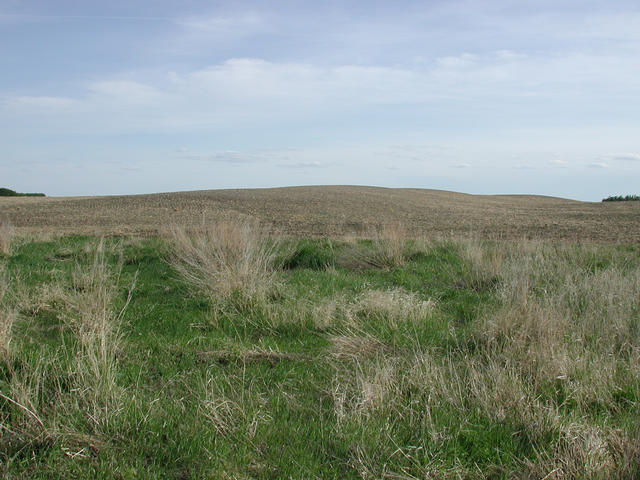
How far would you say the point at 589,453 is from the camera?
9.85 feet

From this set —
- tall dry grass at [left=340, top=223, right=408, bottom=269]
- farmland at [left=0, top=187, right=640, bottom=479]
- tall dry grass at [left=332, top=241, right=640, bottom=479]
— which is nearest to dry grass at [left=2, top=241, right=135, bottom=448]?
farmland at [left=0, top=187, right=640, bottom=479]

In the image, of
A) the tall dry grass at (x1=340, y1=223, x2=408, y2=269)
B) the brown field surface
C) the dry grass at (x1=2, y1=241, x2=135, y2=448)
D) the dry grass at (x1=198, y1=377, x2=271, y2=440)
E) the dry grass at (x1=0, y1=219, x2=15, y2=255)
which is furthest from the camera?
the brown field surface

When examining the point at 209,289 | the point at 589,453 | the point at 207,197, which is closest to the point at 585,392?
the point at 589,453

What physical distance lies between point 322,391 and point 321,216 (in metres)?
25.6

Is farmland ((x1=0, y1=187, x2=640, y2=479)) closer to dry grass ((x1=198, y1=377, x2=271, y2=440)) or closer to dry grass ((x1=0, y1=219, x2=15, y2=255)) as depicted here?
dry grass ((x1=198, y1=377, x2=271, y2=440))

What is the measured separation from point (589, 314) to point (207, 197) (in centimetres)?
3712

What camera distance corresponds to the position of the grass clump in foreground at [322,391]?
3104 mm

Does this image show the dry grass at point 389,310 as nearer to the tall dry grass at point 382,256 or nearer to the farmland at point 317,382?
the farmland at point 317,382

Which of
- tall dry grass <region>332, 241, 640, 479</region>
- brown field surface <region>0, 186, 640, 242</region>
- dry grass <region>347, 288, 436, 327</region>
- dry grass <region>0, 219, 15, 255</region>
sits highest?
brown field surface <region>0, 186, 640, 242</region>

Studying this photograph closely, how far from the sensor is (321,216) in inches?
1166

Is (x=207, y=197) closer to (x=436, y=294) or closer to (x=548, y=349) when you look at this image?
(x=436, y=294)

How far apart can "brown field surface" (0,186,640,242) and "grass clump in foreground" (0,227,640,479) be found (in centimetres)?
1372

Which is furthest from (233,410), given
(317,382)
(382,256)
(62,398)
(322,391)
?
(382,256)

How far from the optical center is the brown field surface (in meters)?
21.9
